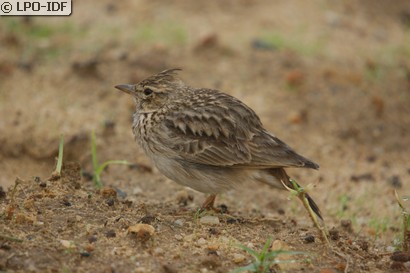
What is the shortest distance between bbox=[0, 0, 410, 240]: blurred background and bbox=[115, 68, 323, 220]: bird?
92cm

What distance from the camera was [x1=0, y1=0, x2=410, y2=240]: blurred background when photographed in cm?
771

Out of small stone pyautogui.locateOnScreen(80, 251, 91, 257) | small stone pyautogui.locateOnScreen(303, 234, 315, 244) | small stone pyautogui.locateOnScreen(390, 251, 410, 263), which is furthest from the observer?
small stone pyautogui.locateOnScreen(303, 234, 315, 244)

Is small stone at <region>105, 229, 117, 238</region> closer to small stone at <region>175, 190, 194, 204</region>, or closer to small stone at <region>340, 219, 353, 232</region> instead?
small stone at <region>175, 190, 194, 204</region>

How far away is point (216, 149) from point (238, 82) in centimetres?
364

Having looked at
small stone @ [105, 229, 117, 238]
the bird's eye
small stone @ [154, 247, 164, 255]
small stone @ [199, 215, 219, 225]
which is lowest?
small stone @ [154, 247, 164, 255]

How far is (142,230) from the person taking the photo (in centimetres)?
494

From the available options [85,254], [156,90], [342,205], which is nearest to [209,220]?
[85,254]

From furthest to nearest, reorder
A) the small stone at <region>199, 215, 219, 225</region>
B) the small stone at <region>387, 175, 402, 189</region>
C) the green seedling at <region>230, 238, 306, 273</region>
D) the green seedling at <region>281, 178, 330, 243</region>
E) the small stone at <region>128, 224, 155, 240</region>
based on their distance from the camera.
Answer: the small stone at <region>387, 175, 402, 189</region> < the small stone at <region>199, 215, 219, 225</region> < the small stone at <region>128, 224, 155, 240</region> < the green seedling at <region>281, 178, 330, 243</region> < the green seedling at <region>230, 238, 306, 273</region>

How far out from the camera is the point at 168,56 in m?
9.66

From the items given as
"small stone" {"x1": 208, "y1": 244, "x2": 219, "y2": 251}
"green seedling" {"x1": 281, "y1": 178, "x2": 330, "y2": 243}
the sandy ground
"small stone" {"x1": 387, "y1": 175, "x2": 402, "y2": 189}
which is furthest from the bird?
"small stone" {"x1": 387, "y1": 175, "x2": 402, "y2": 189}

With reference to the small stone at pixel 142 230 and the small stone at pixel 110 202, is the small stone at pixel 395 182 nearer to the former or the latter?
the small stone at pixel 110 202

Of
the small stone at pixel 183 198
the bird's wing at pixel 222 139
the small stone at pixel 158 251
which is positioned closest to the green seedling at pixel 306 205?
the bird's wing at pixel 222 139

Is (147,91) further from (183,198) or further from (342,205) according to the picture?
(342,205)

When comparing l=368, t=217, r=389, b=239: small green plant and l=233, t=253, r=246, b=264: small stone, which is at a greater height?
l=233, t=253, r=246, b=264: small stone
